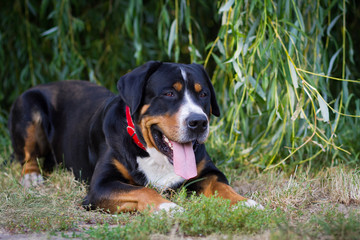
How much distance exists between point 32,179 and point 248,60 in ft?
7.34

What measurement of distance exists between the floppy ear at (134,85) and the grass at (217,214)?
2.34 feet

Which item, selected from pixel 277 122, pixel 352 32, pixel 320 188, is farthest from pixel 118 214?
pixel 352 32

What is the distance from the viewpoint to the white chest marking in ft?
11.5

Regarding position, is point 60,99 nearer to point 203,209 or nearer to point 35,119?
point 35,119

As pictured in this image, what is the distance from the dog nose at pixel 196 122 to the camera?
3.19 m

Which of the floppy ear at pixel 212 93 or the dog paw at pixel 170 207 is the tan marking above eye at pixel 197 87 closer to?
the floppy ear at pixel 212 93

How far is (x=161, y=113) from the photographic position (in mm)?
3322

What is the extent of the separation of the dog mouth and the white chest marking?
99 millimetres

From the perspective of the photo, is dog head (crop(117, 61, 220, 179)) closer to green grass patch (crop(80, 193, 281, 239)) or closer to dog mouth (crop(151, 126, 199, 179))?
dog mouth (crop(151, 126, 199, 179))

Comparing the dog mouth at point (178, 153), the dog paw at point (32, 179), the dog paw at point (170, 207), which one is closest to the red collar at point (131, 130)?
the dog mouth at point (178, 153)

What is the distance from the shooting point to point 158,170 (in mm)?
3527

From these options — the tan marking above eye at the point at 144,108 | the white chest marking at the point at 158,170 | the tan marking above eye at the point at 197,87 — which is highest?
the tan marking above eye at the point at 197,87

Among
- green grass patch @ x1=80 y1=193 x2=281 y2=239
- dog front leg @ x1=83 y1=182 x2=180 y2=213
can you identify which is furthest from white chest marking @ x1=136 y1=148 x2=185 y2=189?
green grass patch @ x1=80 y1=193 x2=281 y2=239

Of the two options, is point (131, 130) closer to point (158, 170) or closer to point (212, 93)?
point (158, 170)
